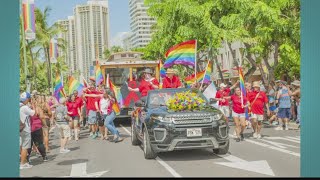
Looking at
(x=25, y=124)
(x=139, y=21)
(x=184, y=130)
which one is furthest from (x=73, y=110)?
(x=139, y=21)

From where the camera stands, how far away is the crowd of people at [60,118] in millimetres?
11251

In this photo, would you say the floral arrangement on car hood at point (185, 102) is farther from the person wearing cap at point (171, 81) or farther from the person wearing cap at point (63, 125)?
the person wearing cap at point (63, 125)

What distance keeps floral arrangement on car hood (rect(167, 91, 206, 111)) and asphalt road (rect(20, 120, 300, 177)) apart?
1.20m


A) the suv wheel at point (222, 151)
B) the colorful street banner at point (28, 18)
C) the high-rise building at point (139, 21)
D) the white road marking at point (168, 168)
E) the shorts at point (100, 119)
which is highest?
the high-rise building at point (139, 21)

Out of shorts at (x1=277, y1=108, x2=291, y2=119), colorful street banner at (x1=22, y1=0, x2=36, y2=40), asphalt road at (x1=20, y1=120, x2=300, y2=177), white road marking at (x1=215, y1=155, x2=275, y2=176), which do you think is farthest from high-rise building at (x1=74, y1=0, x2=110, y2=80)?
white road marking at (x1=215, y1=155, x2=275, y2=176)

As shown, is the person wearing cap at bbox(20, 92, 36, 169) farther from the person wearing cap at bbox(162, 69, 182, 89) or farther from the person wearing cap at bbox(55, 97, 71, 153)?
the person wearing cap at bbox(162, 69, 182, 89)

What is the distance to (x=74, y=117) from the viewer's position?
650 inches

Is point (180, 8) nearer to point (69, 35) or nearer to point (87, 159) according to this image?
point (87, 159)

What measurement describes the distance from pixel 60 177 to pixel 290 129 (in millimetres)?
10532

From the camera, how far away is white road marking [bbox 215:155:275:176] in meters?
9.55

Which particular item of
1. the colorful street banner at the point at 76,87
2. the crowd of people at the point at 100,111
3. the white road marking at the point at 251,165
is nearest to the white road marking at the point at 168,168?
the white road marking at the point at 251,165
